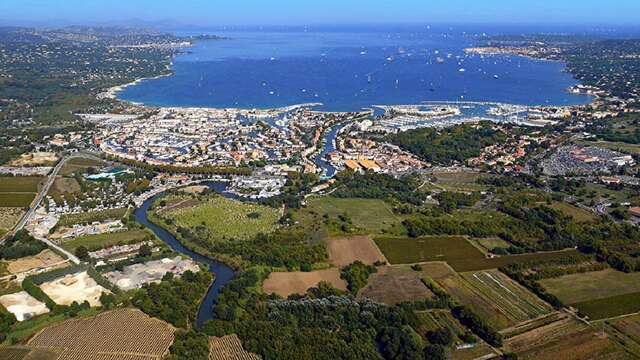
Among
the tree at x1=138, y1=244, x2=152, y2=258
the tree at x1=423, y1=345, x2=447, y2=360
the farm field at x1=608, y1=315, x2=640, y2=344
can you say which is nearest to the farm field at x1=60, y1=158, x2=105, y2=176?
the tree at x1=138, y1=244, x2=152, y2=258

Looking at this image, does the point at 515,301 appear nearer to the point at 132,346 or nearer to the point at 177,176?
the point at 132,346

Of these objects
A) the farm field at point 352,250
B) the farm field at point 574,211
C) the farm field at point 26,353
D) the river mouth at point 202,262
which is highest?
the farm field at point 574,211

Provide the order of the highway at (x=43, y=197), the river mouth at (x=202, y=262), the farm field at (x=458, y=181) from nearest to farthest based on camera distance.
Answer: the river mouth at (x=202, y=262) → the highway at (x=43, y=197) → the farm field at (x=458, y=181)

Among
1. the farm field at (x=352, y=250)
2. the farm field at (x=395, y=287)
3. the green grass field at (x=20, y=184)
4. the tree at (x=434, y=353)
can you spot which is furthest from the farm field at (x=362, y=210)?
the green grass field at (x=20, y=184)

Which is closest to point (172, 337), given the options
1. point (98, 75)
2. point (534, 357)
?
point (534, 357)

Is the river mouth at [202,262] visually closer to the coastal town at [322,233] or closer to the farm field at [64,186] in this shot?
the coastal town at [322,233]

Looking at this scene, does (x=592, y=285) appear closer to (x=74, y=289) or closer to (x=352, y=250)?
(x=352, y=250)

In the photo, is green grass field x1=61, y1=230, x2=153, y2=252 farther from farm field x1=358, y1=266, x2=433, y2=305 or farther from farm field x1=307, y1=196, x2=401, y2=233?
farm field x1=358, y1=266, x2=433, y2=305
